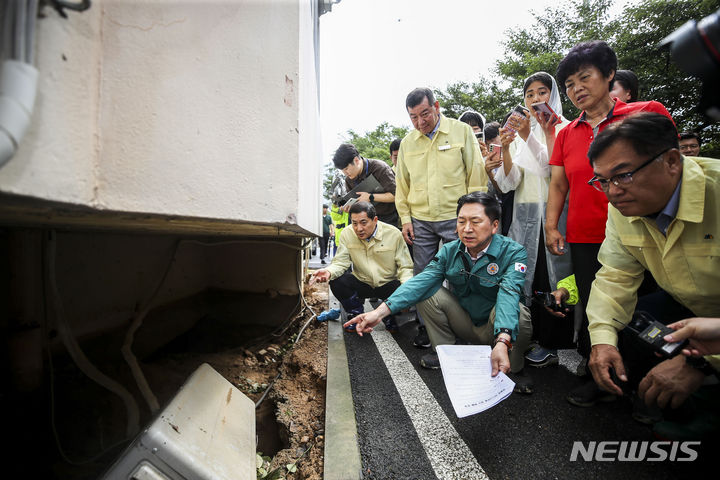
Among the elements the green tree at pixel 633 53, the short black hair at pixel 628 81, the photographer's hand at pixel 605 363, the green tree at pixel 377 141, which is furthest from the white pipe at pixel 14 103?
the green tree at pixel 377 141

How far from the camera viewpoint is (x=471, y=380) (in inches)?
61.9

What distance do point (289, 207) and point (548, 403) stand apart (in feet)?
6.25

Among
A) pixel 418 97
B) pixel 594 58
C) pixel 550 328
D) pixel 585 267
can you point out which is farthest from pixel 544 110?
pixel 550 328

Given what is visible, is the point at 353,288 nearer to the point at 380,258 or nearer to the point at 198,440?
the point at 380,258

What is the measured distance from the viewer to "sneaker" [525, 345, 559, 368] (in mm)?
2408

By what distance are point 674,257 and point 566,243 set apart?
112 centimetres

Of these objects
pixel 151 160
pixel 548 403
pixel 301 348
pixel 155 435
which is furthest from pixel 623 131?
pixel 301 348

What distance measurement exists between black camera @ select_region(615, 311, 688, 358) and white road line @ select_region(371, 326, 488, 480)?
2.86ft

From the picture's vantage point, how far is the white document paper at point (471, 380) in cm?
149

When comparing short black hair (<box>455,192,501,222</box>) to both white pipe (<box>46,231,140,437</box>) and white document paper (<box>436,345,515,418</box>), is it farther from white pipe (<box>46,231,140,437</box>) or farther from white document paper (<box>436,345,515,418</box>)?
white pipe (<box>46,231,140,437</box>)

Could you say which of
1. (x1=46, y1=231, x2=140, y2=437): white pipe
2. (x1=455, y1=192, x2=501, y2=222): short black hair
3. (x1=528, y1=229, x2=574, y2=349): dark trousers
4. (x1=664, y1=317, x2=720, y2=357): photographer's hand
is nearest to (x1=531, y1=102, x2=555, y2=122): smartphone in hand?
(x1=455, y1=192, x2=501, y2=222): short black hair

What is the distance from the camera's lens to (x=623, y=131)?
1396 mm

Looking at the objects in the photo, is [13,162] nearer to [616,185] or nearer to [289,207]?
[289,207]

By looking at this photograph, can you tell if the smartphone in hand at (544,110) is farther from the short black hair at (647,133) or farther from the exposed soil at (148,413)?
the exposed soil at (148,413)
